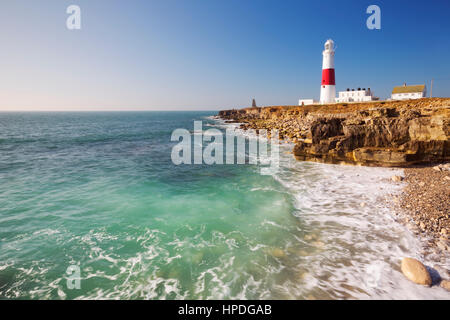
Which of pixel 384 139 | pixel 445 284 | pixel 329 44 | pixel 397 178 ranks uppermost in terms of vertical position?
pixel 329 44

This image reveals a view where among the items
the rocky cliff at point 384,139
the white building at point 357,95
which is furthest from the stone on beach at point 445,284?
the white building at point 357,95

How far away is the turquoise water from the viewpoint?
16.4 ft

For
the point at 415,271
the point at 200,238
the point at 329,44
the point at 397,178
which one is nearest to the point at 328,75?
the point at 329,44

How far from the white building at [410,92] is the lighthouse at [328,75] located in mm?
19832

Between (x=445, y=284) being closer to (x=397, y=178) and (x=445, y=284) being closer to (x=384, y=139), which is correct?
(x=397, y=178)

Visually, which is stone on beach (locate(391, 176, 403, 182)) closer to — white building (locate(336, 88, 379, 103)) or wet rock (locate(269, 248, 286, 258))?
wet rock (locate(269, 248, 286, 258))

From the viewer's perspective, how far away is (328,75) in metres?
43.1

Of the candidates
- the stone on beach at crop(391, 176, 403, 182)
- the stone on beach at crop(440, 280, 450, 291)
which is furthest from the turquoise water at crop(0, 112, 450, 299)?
the stone on beach at crop(391, 176, 403, 182)

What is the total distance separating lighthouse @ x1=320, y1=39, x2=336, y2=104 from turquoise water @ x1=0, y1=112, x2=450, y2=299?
120 feet

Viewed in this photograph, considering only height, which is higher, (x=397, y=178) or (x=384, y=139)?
(x=384, y=139)

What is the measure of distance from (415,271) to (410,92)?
61.9m

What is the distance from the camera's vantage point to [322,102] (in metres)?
45.2

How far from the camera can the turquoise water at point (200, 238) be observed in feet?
16.4

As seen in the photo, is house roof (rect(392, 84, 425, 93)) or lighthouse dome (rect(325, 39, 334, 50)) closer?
lighthouse dome (rect(325, 39, 334, 50))
